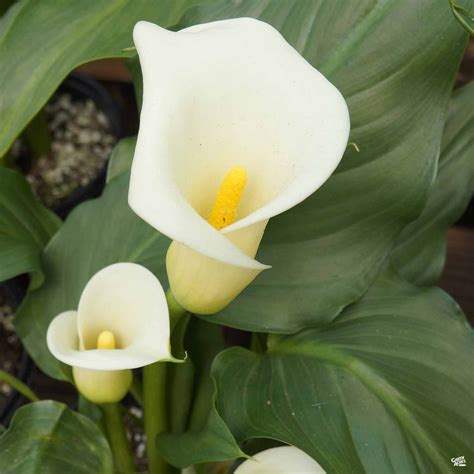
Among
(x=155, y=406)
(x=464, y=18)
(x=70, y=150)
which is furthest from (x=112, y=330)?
(x=70, y=150)

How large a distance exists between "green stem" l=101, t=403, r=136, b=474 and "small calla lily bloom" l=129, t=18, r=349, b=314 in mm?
217

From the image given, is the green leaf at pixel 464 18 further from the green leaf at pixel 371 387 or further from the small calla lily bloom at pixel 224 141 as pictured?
the green leaf at pixel 371 387

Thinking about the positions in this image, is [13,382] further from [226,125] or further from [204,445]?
[226,125]

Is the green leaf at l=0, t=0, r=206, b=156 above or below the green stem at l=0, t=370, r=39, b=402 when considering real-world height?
above

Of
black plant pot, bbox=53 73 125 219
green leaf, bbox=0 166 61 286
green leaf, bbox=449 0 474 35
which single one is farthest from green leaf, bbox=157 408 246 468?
black plant pot, bbox=53 73 125 219

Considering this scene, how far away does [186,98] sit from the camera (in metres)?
0.46

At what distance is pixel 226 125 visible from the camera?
0.49 meters

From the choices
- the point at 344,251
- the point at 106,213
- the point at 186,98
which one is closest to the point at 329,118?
the point at 186,98

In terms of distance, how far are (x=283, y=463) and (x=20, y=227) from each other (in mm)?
343

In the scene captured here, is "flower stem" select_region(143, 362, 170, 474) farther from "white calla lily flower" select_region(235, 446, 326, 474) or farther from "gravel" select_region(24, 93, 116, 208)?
"gravel" select_region(24, 93, 116, 208)

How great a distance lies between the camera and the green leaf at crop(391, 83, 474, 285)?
0.74 metres

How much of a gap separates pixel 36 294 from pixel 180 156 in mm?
310

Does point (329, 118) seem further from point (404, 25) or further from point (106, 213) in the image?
point (106, 213)

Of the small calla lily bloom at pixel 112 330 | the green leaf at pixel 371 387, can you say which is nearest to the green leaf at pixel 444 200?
the green leaf at pixel 371 387
